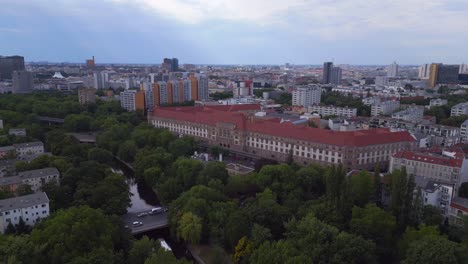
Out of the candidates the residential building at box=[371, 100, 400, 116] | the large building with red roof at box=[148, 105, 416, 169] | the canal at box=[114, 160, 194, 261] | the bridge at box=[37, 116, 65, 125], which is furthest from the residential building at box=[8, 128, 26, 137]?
the residential building at box=[371, 100, 400, 116]

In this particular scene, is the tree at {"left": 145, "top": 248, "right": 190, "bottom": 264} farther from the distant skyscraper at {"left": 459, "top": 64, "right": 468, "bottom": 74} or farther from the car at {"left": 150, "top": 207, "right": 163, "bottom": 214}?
the distant skyscraper at {"left": 459, "top": 64, "right": 468, "bottom": 74}

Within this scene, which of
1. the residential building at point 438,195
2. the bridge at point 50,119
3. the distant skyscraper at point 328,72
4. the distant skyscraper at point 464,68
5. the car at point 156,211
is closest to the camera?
the residential building at point 438,195

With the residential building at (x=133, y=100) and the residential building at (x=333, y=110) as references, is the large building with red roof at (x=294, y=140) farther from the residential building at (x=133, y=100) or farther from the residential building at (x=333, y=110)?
the residential building at (x=333, y=110)

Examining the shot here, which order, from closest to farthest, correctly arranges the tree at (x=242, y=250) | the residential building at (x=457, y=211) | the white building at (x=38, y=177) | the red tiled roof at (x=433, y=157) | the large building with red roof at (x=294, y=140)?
the tree at (x=242, y=250)
the residential building at (x=457, y=211)
the white building at (x=38, y=177)
the red tiled roof at (x=433, y=157)
the large building with red roof at (x=294, y=140)

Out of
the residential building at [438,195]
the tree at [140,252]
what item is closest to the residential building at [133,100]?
the tree at [140,252]

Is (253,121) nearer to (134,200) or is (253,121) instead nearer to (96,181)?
(134,200)
